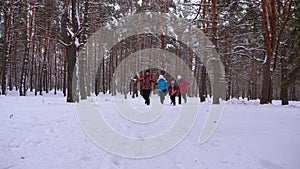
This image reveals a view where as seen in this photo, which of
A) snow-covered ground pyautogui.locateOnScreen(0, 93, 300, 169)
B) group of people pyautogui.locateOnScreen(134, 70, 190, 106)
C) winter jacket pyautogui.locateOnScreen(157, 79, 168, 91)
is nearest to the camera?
snow-covered ground pyautogui.locateOnScreen(0, 93, 300, 169)

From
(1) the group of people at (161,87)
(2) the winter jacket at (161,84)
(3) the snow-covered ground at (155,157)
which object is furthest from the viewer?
(2) the winter jacket at (161,84)

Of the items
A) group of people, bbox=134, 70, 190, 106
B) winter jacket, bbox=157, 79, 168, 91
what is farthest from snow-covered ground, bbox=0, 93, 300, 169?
winter jacket, bbox=157, 79, 168, 91

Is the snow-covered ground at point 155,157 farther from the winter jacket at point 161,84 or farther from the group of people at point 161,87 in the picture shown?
the winter jacket at point 161,84

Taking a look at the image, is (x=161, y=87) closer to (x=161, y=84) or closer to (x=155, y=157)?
(x=161, y=84)

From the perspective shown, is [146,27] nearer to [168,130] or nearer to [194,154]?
[168,130]

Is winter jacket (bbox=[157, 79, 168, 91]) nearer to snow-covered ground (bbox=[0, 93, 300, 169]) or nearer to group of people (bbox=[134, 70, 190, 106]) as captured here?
group of people (bbox=[134, 70, 190, 106])

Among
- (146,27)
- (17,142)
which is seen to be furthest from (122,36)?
(17,142)

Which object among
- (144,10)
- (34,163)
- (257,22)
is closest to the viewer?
(34,163)

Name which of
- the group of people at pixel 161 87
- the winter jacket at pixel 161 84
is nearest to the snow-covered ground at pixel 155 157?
the group of people at pixel 161 87

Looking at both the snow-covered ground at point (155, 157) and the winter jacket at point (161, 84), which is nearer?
the snow-covered ground at point (155, 157)

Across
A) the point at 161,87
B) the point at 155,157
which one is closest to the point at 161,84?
the point at 161,87

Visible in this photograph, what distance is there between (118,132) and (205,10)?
546 inches

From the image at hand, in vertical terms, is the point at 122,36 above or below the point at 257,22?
above

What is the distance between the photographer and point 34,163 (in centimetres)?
410
